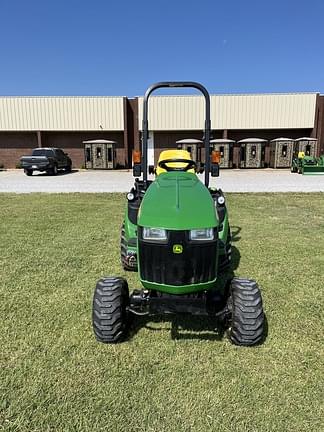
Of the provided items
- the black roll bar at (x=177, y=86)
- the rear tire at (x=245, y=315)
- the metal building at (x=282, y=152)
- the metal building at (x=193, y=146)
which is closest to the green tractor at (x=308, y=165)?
the metal building at (x=282, y=152)

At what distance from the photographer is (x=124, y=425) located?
1.96 meters

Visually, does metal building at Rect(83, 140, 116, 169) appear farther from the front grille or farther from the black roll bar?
the front grille

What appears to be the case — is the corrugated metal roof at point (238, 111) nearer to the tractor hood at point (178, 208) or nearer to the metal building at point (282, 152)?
the metal building at point (282, 152)

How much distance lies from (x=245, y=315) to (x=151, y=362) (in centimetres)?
79

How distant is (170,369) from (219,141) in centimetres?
2170

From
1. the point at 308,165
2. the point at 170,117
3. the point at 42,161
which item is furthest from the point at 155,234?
the point at 170,117

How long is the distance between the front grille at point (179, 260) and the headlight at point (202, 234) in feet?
0.10

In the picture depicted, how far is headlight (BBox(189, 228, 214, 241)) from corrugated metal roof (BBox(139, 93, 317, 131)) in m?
22.4

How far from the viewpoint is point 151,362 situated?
2.51 metres

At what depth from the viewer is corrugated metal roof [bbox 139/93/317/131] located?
77.2ft

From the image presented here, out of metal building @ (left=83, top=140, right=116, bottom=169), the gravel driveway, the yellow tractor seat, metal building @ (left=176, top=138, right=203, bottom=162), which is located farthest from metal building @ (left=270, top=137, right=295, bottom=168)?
the yellow tractor seat

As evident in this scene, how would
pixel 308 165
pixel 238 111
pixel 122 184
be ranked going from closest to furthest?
pixel 122 184 < pixel 308 165 < pixel 238 111

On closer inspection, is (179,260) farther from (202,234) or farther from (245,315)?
(245,315)

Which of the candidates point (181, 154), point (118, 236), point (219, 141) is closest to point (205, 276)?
point (181, 154)
